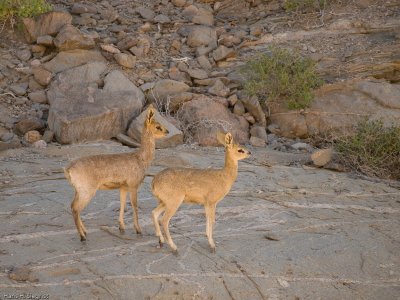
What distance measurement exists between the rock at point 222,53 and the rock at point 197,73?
1014 millimetres

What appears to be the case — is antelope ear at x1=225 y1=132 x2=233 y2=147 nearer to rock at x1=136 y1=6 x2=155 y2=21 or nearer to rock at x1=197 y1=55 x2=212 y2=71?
rock at x1=197 y1=55 x2=212 y2=71

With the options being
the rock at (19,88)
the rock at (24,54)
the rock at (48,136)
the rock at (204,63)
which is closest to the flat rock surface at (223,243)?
the rock at (48,136)

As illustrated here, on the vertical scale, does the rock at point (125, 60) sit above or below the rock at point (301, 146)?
above

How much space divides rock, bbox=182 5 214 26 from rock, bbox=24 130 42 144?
7728 mm

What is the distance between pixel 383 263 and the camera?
8867mm

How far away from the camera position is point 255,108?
1616cm

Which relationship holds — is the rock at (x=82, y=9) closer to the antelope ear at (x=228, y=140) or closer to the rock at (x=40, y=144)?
the rock at (x=40, y=144)

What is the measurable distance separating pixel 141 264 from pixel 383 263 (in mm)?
3664

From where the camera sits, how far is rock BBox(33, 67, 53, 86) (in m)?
16.5

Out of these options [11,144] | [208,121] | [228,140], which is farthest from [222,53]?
[228,140]

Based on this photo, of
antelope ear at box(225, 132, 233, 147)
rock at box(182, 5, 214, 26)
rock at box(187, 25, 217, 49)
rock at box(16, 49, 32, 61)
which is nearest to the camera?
antelope ear at box(225, 132, 233, 147)

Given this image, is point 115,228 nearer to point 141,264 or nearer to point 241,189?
point 141,264

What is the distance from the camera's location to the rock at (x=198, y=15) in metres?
20.0

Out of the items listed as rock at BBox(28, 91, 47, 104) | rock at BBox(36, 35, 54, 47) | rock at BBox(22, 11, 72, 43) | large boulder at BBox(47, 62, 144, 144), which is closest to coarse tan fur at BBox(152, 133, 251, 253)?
large boulder at BBox(47, 62, 144, 144)
